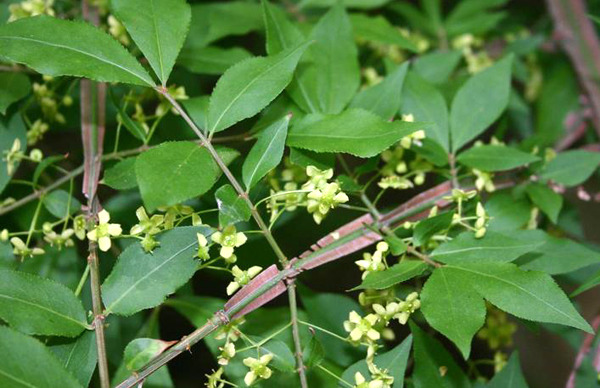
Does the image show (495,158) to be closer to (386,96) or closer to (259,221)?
(386,96)

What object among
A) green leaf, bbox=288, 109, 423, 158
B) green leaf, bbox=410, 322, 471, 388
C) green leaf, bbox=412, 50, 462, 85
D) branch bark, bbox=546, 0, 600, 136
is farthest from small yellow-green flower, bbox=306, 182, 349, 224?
branch bark, bbox=546, 0, 600, 136

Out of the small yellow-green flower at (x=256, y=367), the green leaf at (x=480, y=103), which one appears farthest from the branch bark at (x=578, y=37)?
the small yellow-green flower at (x=256, y=367)

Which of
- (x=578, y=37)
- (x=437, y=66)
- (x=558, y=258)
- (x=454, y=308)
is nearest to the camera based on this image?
(x=454, y=308)

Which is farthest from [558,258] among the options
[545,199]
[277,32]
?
[277,32]

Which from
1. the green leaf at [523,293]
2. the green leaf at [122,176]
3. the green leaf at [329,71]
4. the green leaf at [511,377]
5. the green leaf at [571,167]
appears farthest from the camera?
the green leaf at [571,167]

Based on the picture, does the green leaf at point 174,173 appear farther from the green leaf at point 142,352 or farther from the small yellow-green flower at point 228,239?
the green leaf at point 142,352

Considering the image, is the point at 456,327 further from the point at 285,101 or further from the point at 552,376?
the point at 552,376

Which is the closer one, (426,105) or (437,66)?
(426,105)

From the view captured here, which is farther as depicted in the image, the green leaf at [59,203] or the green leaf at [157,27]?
the green leaf at [59,203]
